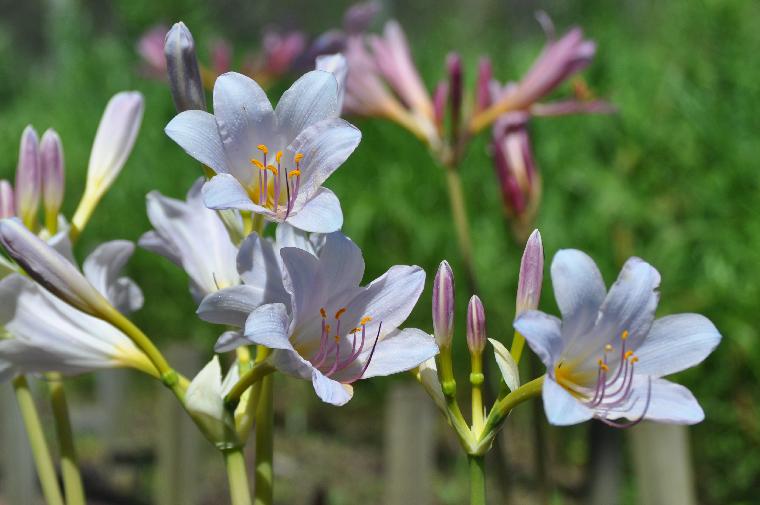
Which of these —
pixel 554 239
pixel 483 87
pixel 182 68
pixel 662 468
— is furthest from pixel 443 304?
pixel 554 239

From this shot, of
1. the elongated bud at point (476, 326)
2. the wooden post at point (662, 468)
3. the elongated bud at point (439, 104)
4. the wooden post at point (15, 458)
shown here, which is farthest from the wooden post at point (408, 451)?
the elongated bud at point (476, 326)

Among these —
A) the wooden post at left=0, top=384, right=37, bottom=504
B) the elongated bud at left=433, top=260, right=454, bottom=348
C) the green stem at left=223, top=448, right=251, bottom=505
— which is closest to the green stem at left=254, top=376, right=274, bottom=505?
the green stem at left=223, top=448, right=251, bottom=505

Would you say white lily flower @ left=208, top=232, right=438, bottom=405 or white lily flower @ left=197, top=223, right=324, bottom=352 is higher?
white lily flower @ left=197, top=223, right=324, bottom=352

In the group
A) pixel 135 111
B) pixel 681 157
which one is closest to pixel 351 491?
pixel 681 157

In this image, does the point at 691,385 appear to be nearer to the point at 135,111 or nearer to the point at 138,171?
the point at 135,111

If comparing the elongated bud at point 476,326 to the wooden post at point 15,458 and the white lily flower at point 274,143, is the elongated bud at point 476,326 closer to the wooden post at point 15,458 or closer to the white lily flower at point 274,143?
the white lily flower at point 274,143

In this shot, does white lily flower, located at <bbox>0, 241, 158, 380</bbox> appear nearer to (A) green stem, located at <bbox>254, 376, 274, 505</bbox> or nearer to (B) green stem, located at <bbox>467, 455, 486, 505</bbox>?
(A) green stem, located at <bbox>254, 376, 274, 505</bbox>
